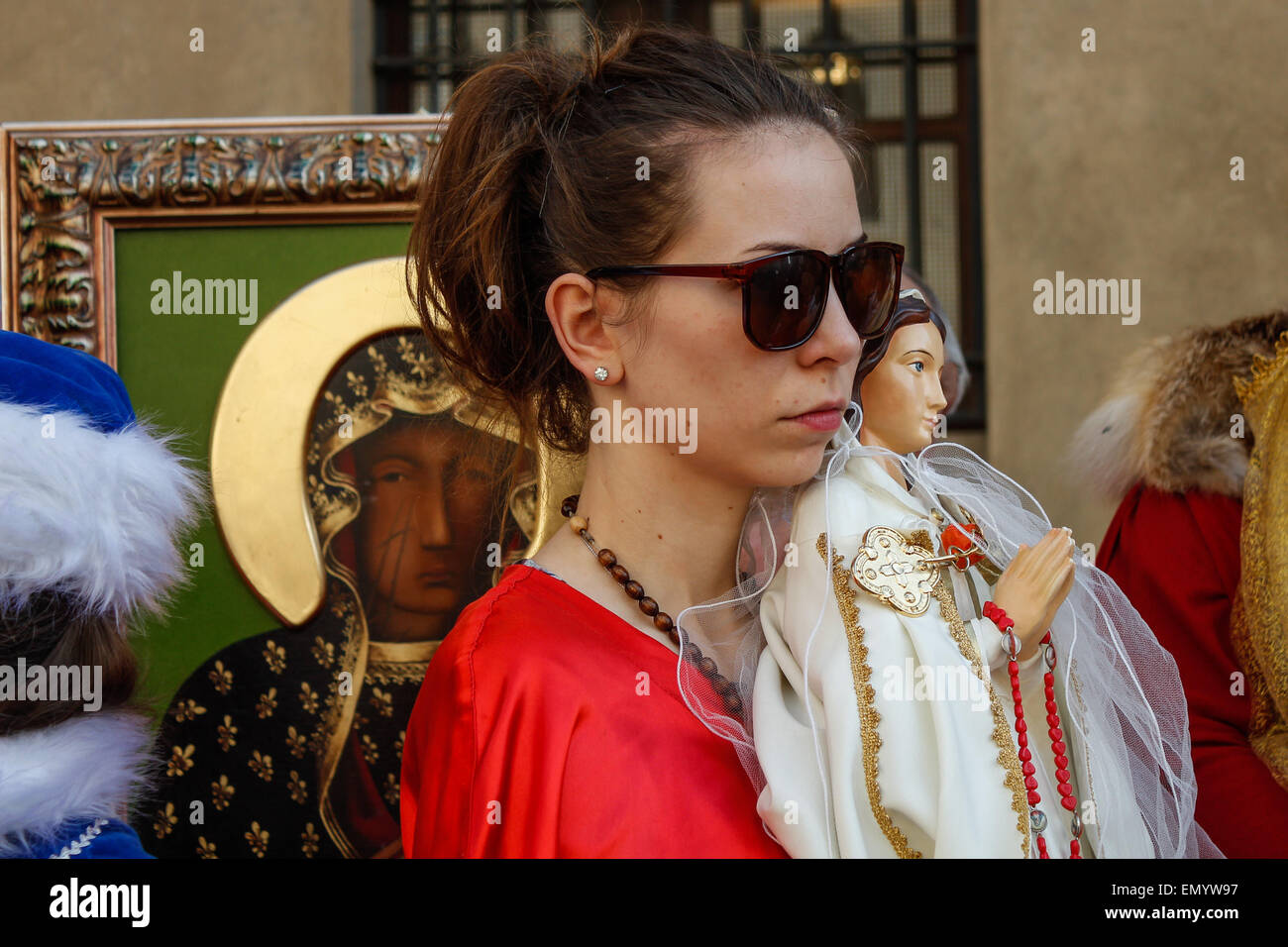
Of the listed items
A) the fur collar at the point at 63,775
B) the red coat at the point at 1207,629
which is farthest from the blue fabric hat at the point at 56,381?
the red coat at the point at 1207,629

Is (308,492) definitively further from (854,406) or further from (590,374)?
(854,406)

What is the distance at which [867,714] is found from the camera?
1.30m

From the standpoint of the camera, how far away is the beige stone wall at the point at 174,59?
380 centimetres

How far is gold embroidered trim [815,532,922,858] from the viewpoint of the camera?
1283mm

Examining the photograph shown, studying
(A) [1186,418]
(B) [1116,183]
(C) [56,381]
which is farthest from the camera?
(B) [1116,183]

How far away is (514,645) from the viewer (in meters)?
1.47

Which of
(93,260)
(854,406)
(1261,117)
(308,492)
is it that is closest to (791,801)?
(854,406)

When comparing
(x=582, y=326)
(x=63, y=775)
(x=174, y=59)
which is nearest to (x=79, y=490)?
(x=63, y=775)

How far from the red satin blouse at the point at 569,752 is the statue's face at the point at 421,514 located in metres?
0.70

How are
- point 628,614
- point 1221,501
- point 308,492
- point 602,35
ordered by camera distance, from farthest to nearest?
point 308,492 → point 1221,501 → point 602,35 → point 628,614

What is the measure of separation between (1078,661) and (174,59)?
3.63 metres

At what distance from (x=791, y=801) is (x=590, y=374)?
1.93 feet

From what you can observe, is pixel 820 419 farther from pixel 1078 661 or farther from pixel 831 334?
pixel 1078 661

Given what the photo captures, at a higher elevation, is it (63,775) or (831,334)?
(831,334)
